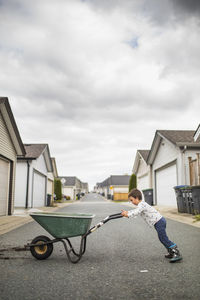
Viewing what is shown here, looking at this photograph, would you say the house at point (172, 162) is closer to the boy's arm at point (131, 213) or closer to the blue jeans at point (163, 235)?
the blue jeans at point (163, 235)

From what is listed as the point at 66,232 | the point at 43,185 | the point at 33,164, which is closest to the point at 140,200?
the point at 66,232

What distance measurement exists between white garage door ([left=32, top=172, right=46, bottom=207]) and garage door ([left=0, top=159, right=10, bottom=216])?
7.77 metres

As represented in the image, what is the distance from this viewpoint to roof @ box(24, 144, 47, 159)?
20.7 meters

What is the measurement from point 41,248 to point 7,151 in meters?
9.40

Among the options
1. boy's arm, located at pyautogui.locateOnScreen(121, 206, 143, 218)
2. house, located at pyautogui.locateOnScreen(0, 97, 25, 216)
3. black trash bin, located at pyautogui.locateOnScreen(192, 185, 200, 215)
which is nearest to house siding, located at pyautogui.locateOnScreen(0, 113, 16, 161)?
house, located at pyautogui.locateOnScreen(0, 97, 25, 216)

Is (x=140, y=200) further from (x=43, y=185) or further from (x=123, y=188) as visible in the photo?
(x=123, y=188)

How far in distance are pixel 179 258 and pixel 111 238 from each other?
273cm

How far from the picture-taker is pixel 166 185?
21.8 m

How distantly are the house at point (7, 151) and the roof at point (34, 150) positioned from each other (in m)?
5.81

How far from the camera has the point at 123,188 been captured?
5903 cm

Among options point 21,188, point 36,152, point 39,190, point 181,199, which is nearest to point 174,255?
point 181,199

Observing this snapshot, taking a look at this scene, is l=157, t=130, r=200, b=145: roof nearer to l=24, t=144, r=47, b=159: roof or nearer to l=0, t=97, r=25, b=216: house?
l=24, t=144, r=47, b=159: roof

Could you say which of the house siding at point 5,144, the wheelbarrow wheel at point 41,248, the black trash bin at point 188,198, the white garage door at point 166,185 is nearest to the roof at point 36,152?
the house siding at point 5,144

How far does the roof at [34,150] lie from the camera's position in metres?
20.7
